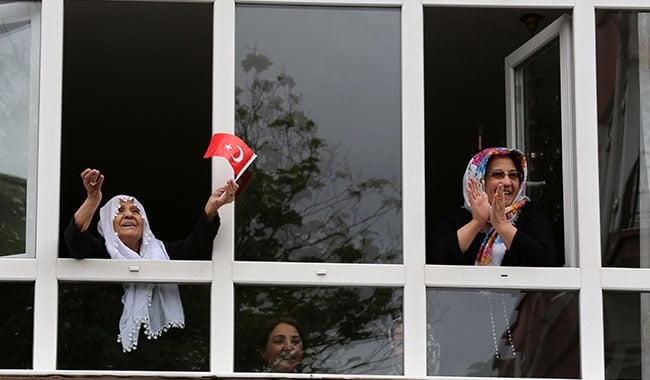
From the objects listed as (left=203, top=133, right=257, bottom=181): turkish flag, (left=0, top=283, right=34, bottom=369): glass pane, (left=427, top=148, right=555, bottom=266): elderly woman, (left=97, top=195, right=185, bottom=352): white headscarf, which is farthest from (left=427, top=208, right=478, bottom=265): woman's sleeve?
(left=0, top=283, right=34, bottom=369): glass pane

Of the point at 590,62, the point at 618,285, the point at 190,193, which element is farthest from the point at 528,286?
the point at 190,193

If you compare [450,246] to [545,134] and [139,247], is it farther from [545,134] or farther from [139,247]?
[139,247]

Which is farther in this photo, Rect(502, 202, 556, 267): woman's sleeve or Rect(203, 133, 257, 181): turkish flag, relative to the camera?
Rect(502, 202, 556, 267): woman's sleeve

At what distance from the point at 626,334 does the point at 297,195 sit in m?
1.71

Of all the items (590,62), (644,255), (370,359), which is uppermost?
(590,62)

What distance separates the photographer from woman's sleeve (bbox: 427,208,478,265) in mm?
7617

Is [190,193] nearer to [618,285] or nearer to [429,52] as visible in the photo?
[429,52]

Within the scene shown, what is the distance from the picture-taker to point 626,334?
7.62m

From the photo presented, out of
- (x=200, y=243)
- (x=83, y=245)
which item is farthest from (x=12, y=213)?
(x=200, y=243)

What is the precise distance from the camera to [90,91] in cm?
1102

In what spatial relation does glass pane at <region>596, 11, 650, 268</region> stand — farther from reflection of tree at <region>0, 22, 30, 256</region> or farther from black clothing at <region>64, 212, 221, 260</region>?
reflection of tree at <region>0, 22, 30, 256</region>

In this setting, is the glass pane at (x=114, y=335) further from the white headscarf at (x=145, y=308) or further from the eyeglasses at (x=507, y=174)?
the eyeglasses at (x=507, y=174)

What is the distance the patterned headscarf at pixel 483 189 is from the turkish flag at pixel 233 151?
1.08 m

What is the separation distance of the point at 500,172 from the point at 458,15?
162 centimetres
